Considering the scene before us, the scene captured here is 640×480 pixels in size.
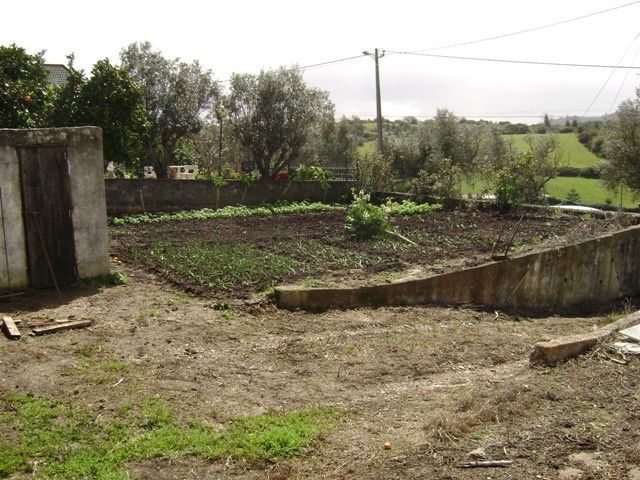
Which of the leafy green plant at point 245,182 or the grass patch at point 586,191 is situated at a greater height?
the leafy green plant at point 245,182

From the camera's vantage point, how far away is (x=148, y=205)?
19.9m

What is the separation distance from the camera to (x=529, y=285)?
11.8 m

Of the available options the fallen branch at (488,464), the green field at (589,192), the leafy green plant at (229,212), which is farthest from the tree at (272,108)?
the fallen branch at (488,464)

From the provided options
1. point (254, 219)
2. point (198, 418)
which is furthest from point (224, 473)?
point (254, 219)

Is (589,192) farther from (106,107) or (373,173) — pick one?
(106,107)

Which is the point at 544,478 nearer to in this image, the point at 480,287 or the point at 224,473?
the point at 224,473

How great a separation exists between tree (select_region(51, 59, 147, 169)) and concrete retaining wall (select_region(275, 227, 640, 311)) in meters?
9.35

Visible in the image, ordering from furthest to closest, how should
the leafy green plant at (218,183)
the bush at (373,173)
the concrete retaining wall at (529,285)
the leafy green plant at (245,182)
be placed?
the bush at (373,173), the leafy green plant at (245,182), the leafy green plant at (218,183), the concrete retaining wall at (529,285)

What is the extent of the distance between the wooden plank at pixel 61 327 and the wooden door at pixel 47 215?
5.62 feet

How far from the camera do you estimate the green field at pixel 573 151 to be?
113ft

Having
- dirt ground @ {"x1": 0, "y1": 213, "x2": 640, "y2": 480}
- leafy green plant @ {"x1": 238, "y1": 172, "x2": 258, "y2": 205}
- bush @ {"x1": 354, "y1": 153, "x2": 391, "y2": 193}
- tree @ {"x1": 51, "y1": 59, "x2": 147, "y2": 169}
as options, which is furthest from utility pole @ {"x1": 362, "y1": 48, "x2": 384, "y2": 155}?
dirt ground @ {"x1": 0, "y1": 213, "x2": 640, "y2": 480}

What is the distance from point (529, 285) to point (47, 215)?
8708mm

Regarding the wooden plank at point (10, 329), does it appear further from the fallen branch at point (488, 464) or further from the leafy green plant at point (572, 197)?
the leafy green plant at point (572, 197)

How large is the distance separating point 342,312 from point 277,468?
16.2 feet
